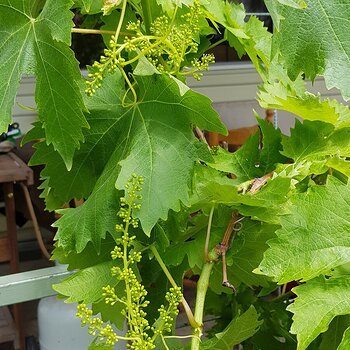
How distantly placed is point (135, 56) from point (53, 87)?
8cm

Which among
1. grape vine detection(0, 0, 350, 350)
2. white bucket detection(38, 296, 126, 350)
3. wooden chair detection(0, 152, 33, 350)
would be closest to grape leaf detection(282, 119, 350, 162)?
grape vine detection(0, 0, 350, 350)

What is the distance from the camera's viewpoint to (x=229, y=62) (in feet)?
12.1

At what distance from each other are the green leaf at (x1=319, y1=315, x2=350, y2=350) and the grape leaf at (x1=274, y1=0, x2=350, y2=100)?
198 millimetres

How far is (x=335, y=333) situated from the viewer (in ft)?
1.73

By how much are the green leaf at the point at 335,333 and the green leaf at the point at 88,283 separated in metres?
0.20

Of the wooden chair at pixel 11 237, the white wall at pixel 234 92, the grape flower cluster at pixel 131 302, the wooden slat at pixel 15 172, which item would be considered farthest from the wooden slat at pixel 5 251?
the grape flower cluster at pixel 131 302

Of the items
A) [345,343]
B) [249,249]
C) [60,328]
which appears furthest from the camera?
[60,328]

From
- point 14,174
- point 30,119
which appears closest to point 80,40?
point 30,119

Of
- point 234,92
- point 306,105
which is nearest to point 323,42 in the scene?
point 306,105

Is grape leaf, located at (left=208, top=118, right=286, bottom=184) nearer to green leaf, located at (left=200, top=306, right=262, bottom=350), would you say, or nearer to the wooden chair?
green leaf, located at (left=200, top=306, right=262, bottom=350)

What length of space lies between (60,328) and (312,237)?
926 millimetres

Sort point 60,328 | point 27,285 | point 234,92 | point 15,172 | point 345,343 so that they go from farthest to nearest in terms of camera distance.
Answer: point 234,92 < point 15,172 < point 60,328 < point 27,285 < point 345,343

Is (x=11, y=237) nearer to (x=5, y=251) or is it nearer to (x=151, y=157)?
(x=5, y=251)

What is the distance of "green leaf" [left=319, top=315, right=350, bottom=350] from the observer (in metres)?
0.52
